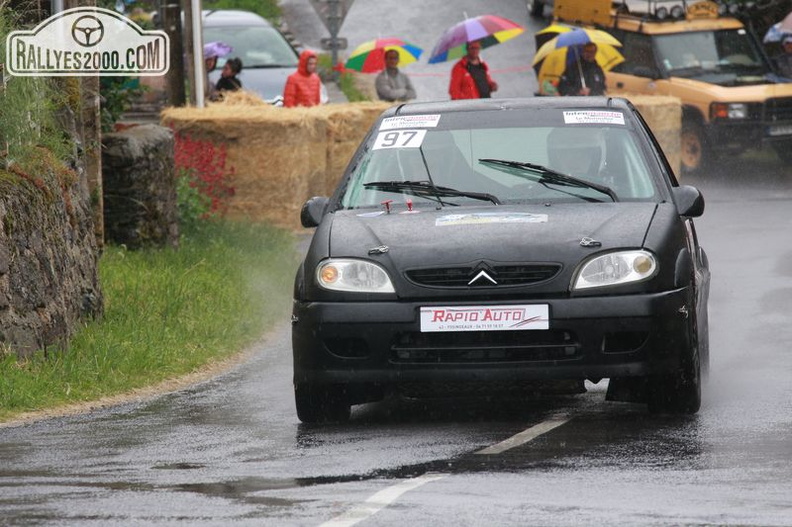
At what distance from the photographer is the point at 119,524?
641cm

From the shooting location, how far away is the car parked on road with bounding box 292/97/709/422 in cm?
846

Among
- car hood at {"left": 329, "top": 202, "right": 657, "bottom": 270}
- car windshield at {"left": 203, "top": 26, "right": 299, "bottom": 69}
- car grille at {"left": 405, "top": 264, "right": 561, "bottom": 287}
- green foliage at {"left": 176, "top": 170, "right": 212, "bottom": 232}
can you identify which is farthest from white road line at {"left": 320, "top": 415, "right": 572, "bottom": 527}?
car windshield at {"left": 203, "top": 26, "right": 299, "bottom": 69}

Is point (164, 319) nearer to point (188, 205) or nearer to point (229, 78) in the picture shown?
point (188, 205)

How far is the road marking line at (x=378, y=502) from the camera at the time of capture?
6.32 meters

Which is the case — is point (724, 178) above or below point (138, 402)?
below

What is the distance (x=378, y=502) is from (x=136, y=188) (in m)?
10.5

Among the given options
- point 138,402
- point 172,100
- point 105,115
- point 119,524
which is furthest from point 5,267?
point 172,100

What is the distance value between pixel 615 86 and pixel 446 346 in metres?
19.9

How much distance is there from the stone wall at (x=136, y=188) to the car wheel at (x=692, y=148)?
1095cm

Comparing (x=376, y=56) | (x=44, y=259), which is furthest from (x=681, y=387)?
(x=376, y=56)

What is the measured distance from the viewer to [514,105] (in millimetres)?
10211

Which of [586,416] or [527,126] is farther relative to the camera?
[527,126]

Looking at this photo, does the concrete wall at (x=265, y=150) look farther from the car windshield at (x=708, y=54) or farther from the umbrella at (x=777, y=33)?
the umbrella at (x=777, y=33)

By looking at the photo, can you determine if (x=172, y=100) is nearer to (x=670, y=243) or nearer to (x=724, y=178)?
(x=724, y=178)
